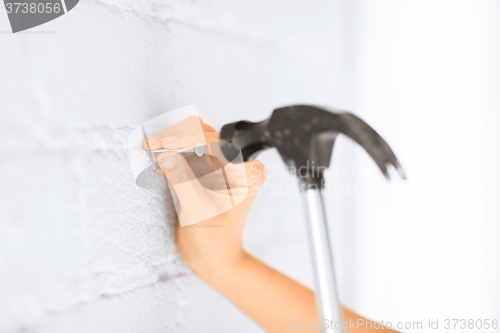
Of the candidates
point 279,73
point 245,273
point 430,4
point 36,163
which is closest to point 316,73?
point 279,73

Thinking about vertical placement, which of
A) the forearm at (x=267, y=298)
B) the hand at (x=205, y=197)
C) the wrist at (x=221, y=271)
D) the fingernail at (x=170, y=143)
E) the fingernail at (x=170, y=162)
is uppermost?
the fingernail at (x=170, y=143)

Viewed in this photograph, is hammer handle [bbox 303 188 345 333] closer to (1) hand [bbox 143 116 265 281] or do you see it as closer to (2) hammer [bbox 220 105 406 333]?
(2) hammer [bbox 220 105 406 333]

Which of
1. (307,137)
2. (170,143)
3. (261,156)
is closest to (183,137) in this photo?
(170,143)

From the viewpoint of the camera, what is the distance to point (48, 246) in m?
0.28

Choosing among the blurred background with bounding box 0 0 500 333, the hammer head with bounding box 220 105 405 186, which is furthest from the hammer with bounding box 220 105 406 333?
the blurred background with bounding box 0 0 500 333

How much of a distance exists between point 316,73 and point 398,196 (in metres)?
0.37

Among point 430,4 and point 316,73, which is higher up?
point 430,4

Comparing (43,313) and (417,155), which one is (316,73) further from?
(43,313)

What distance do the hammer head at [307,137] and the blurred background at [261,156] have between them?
112 mm

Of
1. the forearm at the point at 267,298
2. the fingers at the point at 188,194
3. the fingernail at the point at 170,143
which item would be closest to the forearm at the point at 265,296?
the forearm at the point at 267,298

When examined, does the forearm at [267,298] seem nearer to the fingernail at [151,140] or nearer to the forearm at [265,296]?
the forearm at [265,296]

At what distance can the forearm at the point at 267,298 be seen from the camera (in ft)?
1.62

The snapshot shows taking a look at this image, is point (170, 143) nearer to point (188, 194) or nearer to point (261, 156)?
point (188, 194)

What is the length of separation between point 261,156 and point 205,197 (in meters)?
0.23
